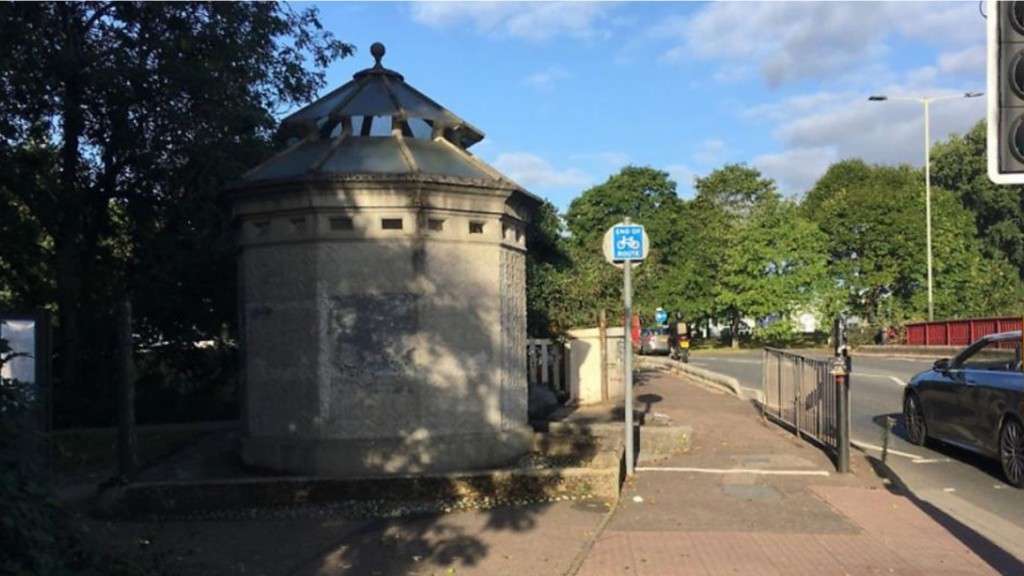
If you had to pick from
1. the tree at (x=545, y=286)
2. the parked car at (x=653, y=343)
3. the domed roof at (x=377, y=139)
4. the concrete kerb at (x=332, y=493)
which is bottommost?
the parked car at (x=653, y=343)

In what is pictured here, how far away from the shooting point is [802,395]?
12953 millimetres

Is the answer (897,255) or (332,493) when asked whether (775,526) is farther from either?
(897,255)

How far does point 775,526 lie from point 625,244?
3869 millimetres

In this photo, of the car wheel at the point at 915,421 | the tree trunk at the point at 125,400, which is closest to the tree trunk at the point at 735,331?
the car wheel at the point at 915,421

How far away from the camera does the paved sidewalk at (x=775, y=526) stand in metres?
6.50

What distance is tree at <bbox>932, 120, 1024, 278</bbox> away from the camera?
66875 mm

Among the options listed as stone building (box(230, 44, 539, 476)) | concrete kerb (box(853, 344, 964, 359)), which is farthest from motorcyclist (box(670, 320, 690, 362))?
stone building (box(230, 44, 539, 476))

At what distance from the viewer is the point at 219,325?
623 inches

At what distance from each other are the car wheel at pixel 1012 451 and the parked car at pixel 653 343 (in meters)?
40.6

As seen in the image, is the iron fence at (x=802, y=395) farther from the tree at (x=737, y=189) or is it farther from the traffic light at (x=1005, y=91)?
the tree at (x=737, y=189)

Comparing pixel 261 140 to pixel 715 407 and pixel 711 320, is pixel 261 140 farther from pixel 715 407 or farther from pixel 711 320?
pixel 711 320

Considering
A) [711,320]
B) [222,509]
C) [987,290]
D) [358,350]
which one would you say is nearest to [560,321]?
[358,350]

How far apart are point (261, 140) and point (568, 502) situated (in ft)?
30.2

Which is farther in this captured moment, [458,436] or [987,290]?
[987,290]
